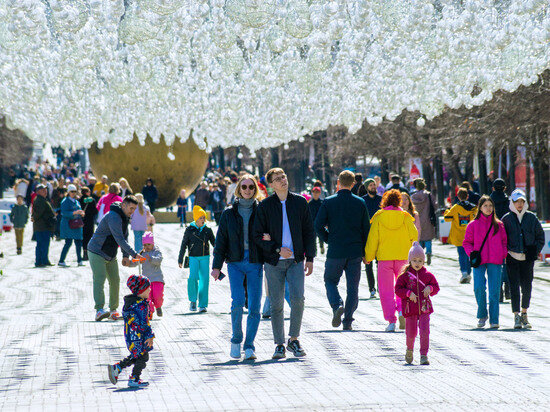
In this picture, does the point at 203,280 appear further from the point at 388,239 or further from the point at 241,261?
the point at 241,261

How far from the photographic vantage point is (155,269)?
13.1 metres

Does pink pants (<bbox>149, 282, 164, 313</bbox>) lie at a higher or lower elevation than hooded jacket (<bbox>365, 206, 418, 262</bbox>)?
lower

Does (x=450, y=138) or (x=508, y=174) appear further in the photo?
(x=508, y=174)

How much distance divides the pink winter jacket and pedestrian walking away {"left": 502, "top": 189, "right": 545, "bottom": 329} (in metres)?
0.12

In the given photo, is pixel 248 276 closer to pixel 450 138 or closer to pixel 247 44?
pixel 247 44

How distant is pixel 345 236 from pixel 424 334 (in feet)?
7.66

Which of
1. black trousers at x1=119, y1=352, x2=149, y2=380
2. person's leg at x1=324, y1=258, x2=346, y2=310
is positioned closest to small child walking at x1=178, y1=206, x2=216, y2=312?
person's leg at x1=324, y1=258, x2=346, y2=310

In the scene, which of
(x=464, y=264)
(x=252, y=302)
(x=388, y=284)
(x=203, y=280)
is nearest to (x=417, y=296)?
(x=252, y=302)

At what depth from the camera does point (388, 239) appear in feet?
37.5

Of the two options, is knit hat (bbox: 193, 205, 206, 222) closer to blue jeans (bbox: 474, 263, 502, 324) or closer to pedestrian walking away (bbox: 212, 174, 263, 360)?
blue jeans (bbox: 474, 263, 502, 324)

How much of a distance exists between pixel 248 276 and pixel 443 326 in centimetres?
330

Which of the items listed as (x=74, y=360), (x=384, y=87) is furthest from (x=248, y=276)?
(x=384, y=87)

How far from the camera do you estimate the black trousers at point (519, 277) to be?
11.9m

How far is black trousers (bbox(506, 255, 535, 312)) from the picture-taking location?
1191 cm
